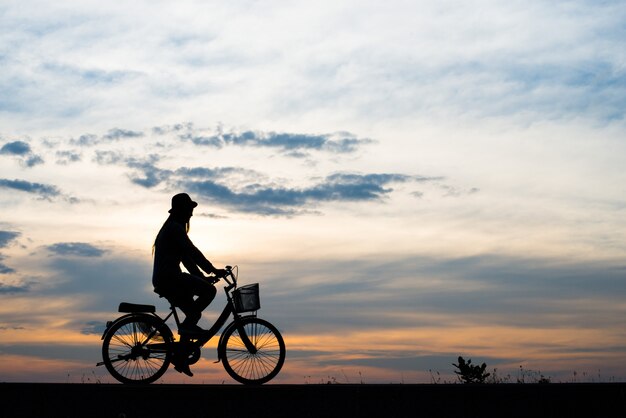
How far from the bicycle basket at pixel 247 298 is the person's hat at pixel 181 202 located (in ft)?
4.81

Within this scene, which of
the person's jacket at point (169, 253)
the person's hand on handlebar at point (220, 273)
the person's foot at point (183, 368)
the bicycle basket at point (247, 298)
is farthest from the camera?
the bicycle basket at point (247, 298)

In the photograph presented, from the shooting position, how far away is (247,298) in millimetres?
12422

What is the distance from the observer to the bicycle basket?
12.4 metres

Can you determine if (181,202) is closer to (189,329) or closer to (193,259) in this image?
(193,259)

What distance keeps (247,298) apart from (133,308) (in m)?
1.67

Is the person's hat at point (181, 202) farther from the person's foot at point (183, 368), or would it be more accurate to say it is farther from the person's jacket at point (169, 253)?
the person's foot at point (183, 368)

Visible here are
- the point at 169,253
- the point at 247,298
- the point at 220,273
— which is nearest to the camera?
the point at 169,253

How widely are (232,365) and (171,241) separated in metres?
2.06

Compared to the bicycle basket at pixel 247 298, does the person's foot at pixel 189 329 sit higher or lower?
lower

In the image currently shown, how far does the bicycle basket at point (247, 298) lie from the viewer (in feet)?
40.7

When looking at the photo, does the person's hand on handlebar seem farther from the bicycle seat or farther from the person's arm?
the bicycle seat

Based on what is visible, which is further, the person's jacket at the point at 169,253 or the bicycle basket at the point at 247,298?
Answer: the bicycle basket at the point at 247,298

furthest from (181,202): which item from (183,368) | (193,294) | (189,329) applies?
(183,368)
